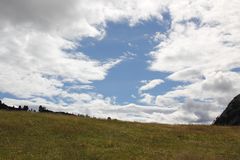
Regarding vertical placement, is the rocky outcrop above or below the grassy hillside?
above

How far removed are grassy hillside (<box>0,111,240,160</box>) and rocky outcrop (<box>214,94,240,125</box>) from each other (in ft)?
91.1

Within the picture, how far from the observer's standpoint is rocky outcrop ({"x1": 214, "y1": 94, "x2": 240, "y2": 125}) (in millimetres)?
85188

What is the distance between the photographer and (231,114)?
8694cm

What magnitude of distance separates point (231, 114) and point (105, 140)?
50.0 meters

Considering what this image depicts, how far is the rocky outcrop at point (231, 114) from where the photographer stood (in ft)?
279

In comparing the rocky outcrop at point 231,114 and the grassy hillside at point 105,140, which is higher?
the rocky outcrop at point 231,114

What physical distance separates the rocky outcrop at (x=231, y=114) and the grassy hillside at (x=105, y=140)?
27762mm

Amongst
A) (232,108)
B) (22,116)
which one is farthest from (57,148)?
(232,108)

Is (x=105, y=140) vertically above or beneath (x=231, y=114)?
beneath

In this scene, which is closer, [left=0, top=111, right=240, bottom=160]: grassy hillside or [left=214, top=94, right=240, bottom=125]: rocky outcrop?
[left=0, top=111, right=240, bottom=160]: grassy hillside

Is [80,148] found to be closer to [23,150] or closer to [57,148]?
[57,148]

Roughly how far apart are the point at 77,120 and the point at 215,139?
16.9m

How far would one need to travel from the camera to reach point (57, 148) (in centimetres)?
3781

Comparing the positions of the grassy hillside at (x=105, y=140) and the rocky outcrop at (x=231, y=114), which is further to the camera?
the rocky outcrop at (x=231, y=114)
